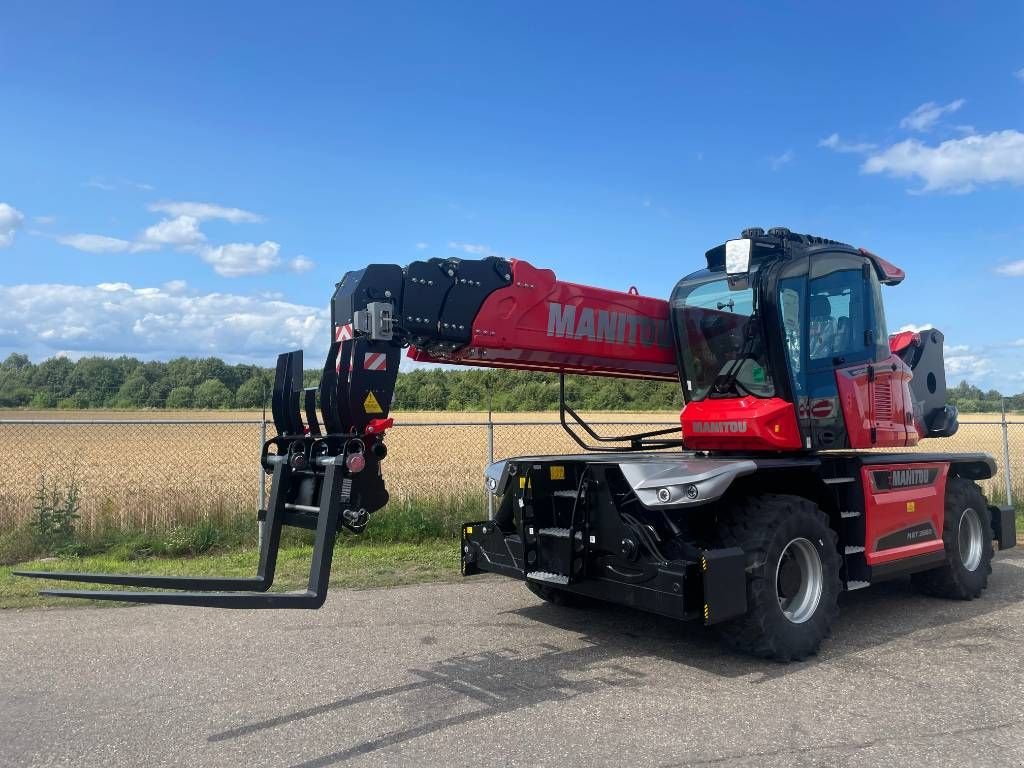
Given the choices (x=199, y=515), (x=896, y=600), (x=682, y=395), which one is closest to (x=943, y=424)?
(x=896, y=600)

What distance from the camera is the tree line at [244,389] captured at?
26.1 feet

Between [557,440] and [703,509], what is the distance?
609 inches

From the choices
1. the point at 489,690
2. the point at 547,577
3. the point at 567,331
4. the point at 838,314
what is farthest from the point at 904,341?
the point at 489,690

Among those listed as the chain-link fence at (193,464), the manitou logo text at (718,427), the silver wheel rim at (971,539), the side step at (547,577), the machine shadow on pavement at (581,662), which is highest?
the manitou logo text at (718,427)

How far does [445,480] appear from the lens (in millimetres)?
13055

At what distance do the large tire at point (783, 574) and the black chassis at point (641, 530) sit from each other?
203mm

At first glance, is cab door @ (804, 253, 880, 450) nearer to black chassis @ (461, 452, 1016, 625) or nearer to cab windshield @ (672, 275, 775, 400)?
black chassis @ (461, 452, 1016, 625)

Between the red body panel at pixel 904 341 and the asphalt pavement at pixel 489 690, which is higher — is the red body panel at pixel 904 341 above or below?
above

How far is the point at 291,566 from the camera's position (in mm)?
9148

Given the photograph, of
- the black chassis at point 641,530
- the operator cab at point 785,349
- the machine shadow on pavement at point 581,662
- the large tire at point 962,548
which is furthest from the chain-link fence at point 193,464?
the large tire at point 962,548

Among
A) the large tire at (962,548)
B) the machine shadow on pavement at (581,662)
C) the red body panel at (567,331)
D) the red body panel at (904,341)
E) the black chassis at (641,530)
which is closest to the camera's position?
the machine shadow on pavement at (581,662)

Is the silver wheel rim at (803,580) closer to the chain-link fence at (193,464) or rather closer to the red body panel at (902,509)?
the red body panel at (902,509)

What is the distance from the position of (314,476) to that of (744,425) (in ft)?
11.0

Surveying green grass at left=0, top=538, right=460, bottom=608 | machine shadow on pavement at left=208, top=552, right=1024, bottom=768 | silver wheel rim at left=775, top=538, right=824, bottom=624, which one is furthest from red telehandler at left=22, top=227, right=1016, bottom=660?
green grass at left=0, top=538, right=460, bottom=608
